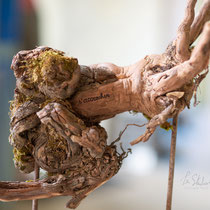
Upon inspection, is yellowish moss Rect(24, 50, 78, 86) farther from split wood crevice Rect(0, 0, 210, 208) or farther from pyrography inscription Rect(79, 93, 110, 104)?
pyrography inscription Rect(79, 93, 110, 104)

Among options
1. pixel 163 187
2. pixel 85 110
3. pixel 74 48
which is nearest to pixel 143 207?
pixel 163 187

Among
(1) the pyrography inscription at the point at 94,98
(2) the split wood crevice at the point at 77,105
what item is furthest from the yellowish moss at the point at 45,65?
(1) the pyrography inscription at the point at 94,98

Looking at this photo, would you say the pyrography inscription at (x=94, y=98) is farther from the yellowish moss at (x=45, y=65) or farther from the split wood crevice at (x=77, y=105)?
the yellowish moss at (x=45, y=65)

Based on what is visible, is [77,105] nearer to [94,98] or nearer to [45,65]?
[94,98]

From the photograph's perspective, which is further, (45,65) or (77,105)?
(77,105)

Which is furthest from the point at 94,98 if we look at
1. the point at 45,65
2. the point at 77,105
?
the point at 45,65

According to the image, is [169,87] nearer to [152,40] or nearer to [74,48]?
[152,40]

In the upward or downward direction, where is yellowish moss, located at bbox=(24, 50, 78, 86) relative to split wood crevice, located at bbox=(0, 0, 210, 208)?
upward

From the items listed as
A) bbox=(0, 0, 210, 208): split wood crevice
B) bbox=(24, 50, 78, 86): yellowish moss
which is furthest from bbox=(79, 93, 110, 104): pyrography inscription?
bbox=(24, 50, 78, 86): yellowish moss
